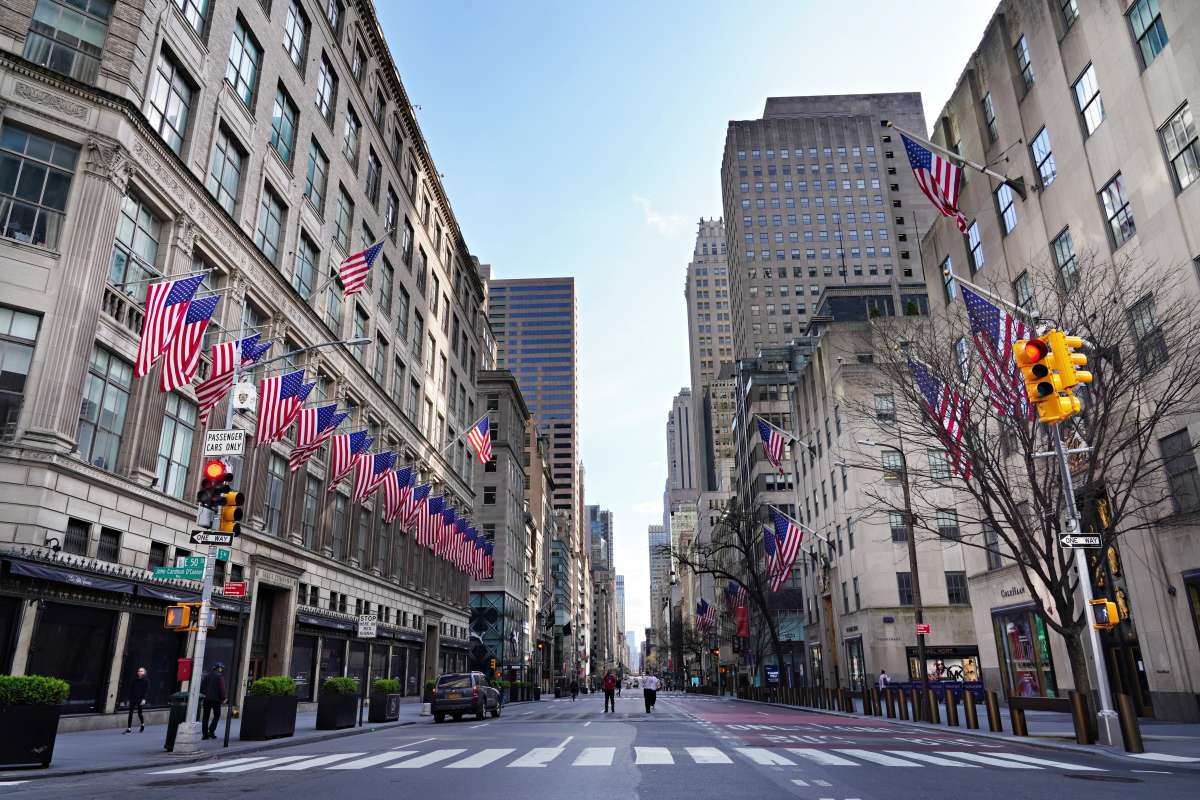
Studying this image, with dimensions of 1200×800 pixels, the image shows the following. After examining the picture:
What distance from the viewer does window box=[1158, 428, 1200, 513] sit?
21.6 meters

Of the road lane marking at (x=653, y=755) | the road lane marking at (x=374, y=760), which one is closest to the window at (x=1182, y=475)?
the road lane marking at (x=653, y=755)

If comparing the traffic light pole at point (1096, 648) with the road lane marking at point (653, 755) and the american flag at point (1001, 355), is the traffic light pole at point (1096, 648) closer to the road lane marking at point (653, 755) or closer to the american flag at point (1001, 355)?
the american flag at point (1001, 355)

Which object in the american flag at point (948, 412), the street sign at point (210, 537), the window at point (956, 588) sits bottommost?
the street sign at point (210, 537)

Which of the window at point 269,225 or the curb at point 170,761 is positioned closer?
the curb at point 170,761

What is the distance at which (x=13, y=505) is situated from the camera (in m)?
18.9

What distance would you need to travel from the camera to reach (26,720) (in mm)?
12094

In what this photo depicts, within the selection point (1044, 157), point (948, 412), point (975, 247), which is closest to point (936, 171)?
point (948, 412)

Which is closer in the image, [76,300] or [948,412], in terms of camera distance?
[948,412]

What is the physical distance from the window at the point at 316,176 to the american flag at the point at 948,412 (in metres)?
30.5

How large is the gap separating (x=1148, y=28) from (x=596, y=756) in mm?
25102

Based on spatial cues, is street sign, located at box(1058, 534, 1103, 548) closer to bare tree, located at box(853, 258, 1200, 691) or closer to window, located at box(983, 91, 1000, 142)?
bare tree, located at box(853, 258, 1200, 691)

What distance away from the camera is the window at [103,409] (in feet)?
71.6

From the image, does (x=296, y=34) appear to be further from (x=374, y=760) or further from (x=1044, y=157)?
(x=374, y=760)

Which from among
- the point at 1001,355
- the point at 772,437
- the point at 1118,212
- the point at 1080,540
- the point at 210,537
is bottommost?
the point at 1080,540
